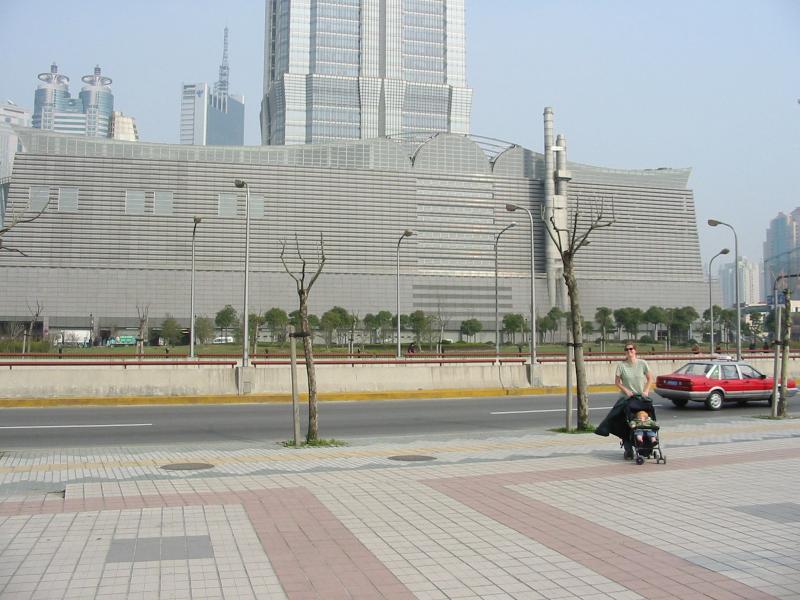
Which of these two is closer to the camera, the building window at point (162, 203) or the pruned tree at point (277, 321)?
the pruned tree at point (277, 321)

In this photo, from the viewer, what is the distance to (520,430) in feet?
54.3

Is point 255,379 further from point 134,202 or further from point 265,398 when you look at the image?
point 134,202

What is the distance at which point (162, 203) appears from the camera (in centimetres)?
14000

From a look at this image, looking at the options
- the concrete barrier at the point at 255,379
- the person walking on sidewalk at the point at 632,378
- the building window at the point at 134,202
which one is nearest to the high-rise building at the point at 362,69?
the building window at the point at 134,202

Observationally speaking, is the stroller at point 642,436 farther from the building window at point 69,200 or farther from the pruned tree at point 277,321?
the building window at point 69,200

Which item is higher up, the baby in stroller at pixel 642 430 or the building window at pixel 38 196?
the building window at pixel 38 196

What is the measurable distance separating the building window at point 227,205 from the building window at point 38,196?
30.8 meters

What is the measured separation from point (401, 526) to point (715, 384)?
17.4 metres

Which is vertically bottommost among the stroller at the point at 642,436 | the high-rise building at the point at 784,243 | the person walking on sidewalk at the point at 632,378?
the stroller at the point at 642,436

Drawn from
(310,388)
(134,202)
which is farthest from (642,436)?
(134,202)

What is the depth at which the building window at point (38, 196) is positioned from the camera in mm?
130875

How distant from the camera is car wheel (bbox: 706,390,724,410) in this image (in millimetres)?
21880

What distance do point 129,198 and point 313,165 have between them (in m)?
36.1

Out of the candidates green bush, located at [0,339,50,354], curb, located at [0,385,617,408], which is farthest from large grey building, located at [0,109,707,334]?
curb, located at [0,385,617,408]
